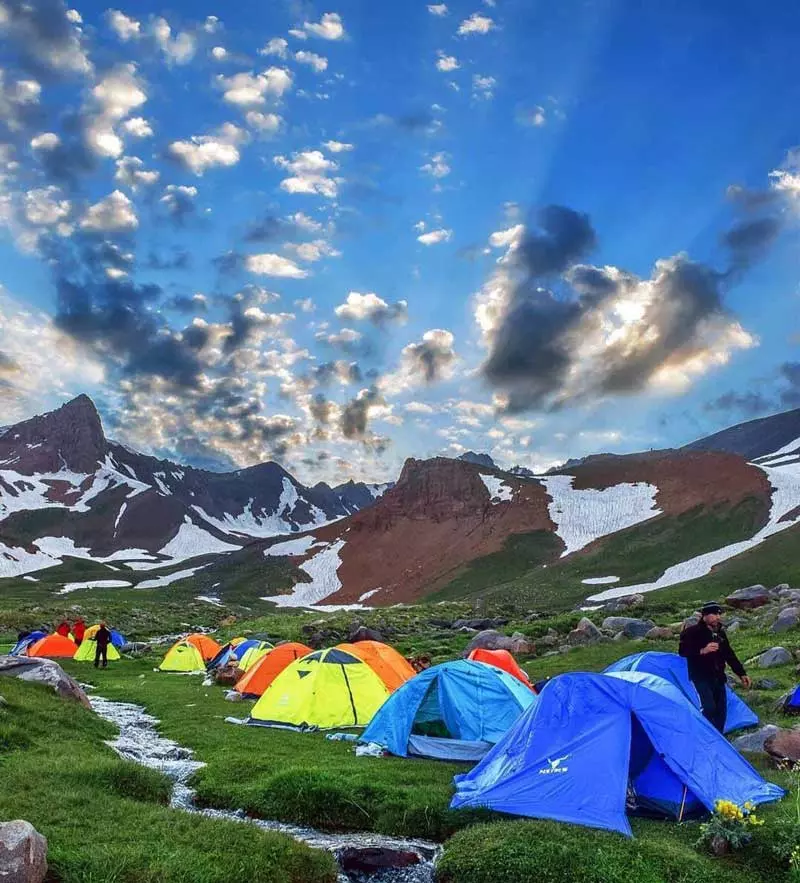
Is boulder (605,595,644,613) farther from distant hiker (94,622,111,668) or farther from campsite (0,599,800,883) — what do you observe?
distant hiker (94,622,111,668)

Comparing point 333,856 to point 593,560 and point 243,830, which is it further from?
point 593,560

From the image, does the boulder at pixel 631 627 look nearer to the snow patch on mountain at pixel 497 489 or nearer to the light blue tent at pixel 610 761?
the light blue tent at pixel 610 761

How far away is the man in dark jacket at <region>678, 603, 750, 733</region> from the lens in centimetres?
1628

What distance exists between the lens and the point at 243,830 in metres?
11.6

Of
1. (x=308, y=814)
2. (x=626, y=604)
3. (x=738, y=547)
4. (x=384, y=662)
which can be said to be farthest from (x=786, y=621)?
(x=738, y=547)

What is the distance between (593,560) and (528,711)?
12131 centimetres

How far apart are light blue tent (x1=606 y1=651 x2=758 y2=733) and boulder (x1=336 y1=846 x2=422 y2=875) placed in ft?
32.1

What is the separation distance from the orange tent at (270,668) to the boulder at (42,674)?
24.7 feet

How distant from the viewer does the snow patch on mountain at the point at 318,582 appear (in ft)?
529

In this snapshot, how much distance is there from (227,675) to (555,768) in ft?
88.0

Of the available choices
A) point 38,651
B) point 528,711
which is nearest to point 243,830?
point 528,711

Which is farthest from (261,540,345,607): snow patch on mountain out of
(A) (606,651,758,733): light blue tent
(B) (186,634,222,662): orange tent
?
(A) (606,651,758,733): light blue tent

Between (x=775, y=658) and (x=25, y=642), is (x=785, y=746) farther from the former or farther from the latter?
(x=25, y=642)

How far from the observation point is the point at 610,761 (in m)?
12.9
